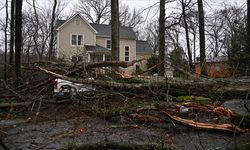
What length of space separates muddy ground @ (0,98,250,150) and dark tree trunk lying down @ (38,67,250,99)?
40 cm

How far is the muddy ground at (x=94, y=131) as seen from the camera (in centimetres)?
426

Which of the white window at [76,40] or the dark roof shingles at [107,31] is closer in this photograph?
the white window at [76,40]

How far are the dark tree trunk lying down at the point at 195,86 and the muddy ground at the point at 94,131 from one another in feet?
1.32

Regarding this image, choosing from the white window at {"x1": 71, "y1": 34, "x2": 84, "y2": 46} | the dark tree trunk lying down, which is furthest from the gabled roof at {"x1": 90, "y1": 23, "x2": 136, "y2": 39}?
the dark tree trunk lying down

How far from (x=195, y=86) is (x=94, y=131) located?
97.1 inches

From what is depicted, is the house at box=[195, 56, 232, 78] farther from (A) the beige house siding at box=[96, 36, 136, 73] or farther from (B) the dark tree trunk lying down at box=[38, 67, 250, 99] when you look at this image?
(A) the beige house siding at box=[96, 36, 136, 73]

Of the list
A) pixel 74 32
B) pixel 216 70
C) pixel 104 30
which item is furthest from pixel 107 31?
pixel 216 70

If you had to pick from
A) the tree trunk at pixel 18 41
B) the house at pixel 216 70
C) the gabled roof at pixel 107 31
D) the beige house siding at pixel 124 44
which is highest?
the gabled roof at pixel 107 31

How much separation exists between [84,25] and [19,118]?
27.8 meters

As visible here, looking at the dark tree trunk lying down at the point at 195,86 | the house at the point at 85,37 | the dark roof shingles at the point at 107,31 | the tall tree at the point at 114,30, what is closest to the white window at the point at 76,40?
the house at the point at 85,37

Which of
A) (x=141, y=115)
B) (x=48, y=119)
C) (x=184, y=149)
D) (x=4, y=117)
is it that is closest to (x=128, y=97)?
(x=141, y=115)

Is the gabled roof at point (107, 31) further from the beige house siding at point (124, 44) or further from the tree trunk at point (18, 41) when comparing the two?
the tree trunk at point (18, 41)

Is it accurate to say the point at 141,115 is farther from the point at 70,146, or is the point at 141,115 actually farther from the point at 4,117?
the point at 4,117

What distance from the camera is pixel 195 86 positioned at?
20.0 feet
